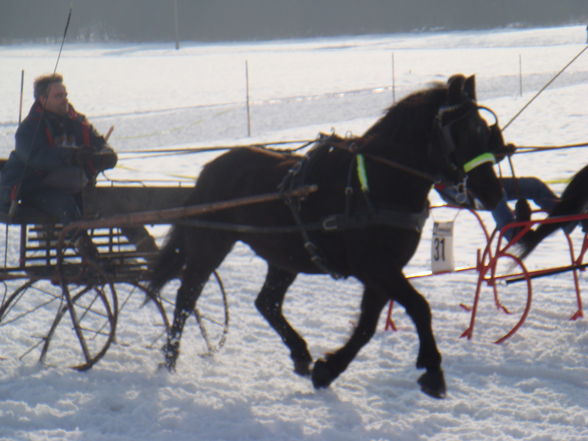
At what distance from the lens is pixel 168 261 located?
5195mm

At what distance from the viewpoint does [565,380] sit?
4.57 metres

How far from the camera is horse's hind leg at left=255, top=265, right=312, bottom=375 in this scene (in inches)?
189

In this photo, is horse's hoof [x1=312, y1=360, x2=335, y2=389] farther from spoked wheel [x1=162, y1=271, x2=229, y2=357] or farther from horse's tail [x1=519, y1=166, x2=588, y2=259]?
horse's tail [x1=519, y1=166, x2=588, y2=259]

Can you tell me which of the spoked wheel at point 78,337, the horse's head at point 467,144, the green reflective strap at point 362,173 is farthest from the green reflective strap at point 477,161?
the spoked wheel at point 78,337

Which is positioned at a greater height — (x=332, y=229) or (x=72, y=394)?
(x=332, y=229)

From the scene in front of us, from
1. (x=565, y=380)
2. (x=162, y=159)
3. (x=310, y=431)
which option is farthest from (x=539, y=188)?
(x=162, y=159)

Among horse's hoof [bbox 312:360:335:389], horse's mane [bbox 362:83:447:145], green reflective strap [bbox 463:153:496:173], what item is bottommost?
horse's hoof [bbox 312:360:335:389]

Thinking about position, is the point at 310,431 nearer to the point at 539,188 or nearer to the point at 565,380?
the point at 565,380

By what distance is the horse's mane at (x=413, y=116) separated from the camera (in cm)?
413

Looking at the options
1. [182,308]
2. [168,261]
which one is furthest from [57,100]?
[182,308]

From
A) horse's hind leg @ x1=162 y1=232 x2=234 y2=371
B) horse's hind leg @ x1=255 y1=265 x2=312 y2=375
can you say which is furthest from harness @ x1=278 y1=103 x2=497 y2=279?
horse's hind leg @ x1=162 y1=232 x2=234 y2=371

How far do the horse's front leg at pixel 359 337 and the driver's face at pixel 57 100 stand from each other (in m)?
2.03

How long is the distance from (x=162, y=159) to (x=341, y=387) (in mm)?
10814

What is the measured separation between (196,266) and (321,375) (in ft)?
3.25
